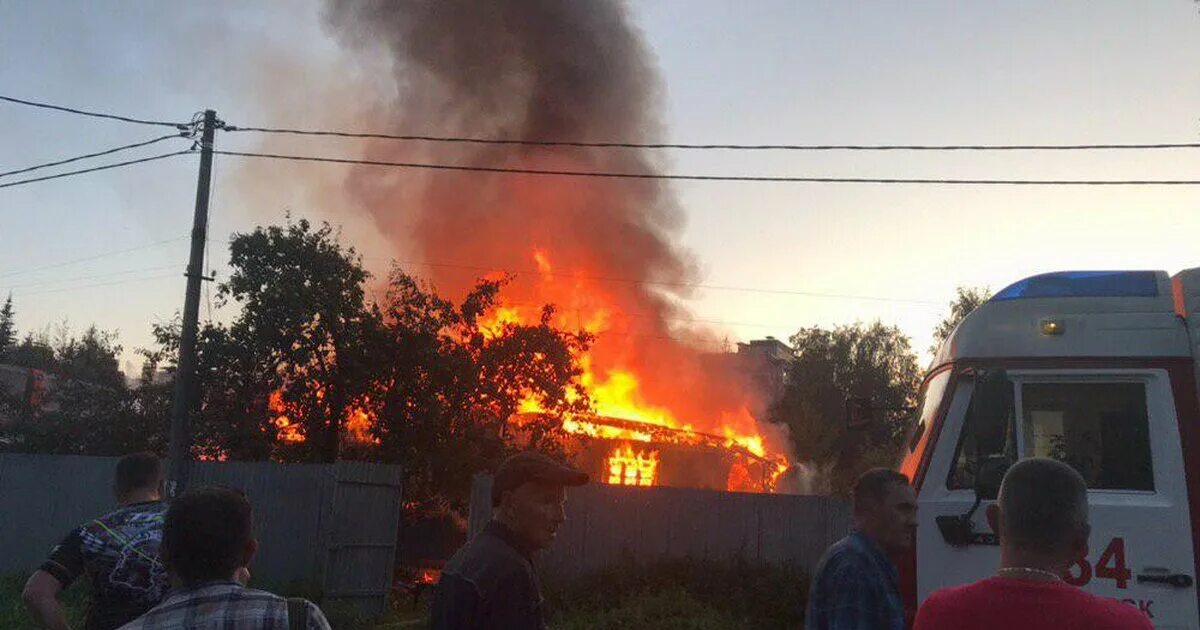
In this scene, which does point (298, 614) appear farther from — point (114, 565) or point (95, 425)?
point (95, 425)

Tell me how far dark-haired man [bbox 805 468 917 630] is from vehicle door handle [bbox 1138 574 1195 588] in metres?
1.82

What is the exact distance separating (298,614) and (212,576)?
0.93 ft

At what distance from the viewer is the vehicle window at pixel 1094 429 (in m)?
5.33

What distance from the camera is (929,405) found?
6078 millimetres

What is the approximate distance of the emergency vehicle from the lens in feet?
16.8

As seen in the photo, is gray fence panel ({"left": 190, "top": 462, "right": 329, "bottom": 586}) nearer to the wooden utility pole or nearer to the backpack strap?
the wooden utility pole

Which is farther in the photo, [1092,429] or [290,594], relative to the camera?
[290,594]

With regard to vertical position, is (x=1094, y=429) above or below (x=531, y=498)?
above

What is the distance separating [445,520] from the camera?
23266 mm

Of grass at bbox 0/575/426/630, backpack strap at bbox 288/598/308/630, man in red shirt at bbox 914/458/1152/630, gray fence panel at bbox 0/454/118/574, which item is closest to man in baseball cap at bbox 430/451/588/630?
backpack strap at bbox 288/598/308/630

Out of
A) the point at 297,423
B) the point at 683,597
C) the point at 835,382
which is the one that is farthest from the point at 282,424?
the point at 835,382

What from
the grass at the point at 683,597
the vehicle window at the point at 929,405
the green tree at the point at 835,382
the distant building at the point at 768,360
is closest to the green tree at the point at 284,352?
the grass at the point at 683,597

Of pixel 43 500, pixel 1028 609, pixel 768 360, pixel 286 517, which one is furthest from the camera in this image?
pixel 768 360

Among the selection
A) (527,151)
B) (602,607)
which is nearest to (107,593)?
(602,607)
